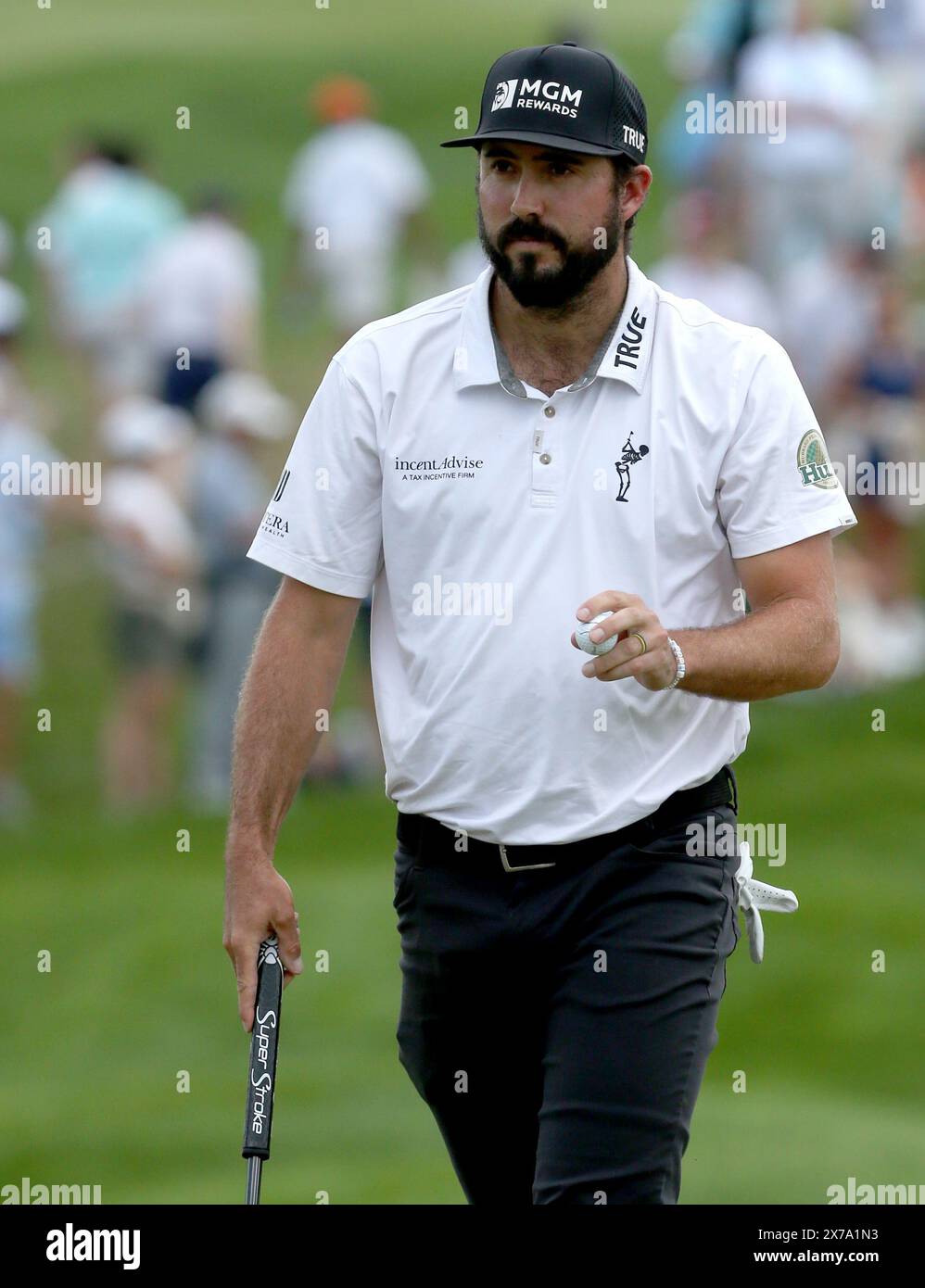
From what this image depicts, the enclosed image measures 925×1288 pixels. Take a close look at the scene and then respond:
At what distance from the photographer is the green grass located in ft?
30.9

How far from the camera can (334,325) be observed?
16.6 meters

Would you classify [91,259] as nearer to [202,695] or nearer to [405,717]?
[202,695]

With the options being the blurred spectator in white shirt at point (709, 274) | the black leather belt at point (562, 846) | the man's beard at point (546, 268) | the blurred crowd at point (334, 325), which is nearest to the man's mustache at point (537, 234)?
the man's beard at point (546, 268)

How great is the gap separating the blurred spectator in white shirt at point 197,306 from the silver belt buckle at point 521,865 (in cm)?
870

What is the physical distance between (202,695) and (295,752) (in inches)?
293

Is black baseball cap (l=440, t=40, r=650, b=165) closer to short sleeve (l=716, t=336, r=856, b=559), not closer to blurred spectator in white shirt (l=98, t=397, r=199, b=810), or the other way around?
short sleeve (l=716, t=336, r=856, b=559)

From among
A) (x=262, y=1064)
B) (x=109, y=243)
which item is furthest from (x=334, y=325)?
(x=262, y=1064)

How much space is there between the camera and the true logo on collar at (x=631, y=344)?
479 centimetres

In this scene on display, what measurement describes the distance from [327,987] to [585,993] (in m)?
6.74

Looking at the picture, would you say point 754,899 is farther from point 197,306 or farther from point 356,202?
point 356,202

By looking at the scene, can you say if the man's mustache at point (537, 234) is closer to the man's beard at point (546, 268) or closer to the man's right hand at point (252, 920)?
the man's beard at point (546, 268)
